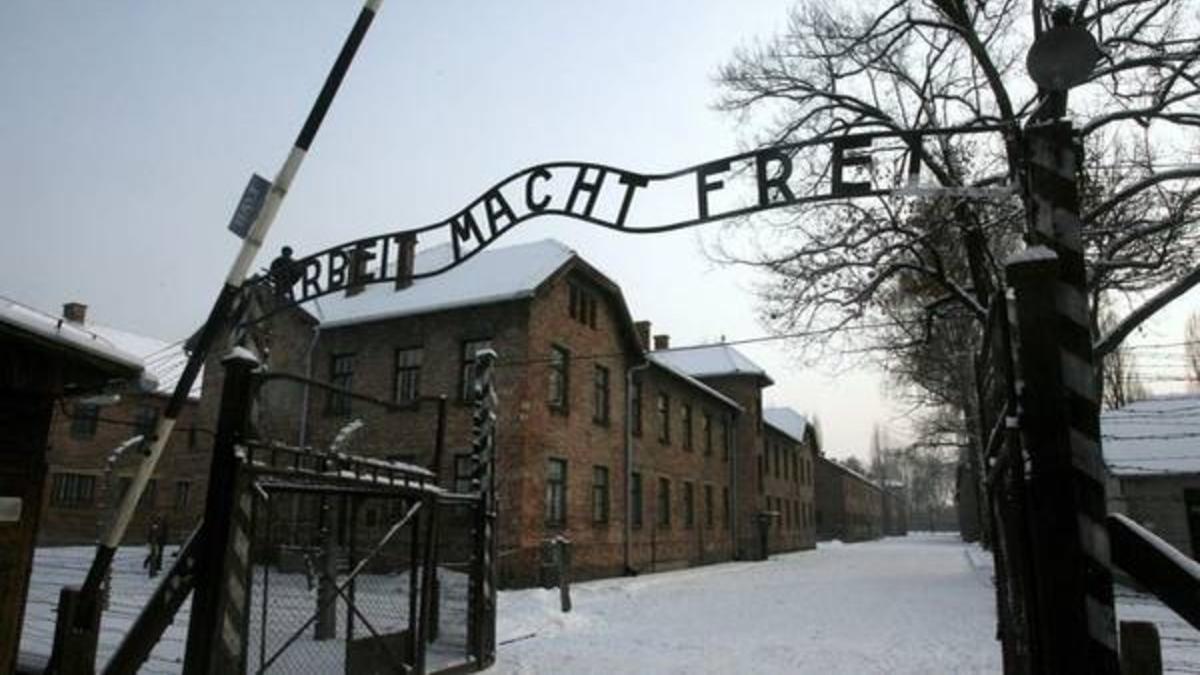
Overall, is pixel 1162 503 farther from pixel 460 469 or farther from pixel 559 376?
pixel 460 469

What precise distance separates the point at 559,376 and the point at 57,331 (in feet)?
56.2

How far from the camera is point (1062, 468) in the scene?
313 centimetres

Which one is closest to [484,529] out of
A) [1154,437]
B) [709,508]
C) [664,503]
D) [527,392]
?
[527,392]

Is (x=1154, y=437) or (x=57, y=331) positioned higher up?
(x=1154, y=437)

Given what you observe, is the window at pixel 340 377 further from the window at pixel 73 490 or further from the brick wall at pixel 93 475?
the window at pixel 73 490

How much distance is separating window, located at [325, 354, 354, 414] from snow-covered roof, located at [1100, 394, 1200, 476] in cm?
1976

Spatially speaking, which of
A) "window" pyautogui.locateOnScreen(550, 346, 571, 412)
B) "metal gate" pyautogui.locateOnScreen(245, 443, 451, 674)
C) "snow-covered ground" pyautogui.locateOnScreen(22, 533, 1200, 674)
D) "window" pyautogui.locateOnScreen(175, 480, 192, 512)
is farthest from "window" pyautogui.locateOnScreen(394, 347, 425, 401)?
"metal gate" pyautogui.locateOnScreen(245, 443, 451, 674)

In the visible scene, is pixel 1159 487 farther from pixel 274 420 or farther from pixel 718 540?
pixel 274 420

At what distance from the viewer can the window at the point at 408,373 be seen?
22.8m

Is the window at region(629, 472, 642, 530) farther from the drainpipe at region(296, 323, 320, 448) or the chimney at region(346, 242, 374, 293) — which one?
the chimney at region(346, 242, 374, 293)

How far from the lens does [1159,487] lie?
19688 millimetres

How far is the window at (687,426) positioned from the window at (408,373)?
39.7ft

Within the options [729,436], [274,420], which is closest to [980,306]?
[274,420]

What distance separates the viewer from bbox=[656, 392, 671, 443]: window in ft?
94.8
